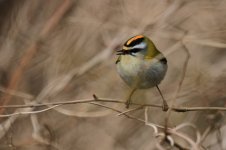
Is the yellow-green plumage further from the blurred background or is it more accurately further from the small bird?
the blurred background

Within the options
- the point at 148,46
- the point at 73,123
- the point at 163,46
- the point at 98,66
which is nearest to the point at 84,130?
the point at 73,123

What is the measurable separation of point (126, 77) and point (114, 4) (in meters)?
2.17

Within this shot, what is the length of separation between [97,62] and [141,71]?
4.22ft

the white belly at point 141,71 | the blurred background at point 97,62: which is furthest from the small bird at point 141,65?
the blurred background at point 97,62

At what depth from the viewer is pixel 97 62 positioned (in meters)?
5.35

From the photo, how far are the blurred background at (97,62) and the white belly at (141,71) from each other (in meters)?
0.75

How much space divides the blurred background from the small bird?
2.21 feet

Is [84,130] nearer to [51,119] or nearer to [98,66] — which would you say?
[51,119]

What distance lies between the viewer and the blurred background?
5234mm

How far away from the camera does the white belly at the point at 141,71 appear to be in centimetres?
405

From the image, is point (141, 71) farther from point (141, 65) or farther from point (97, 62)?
point (97, 62)

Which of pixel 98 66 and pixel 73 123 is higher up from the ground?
pixel 98 66

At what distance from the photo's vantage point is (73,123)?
5.93 meters

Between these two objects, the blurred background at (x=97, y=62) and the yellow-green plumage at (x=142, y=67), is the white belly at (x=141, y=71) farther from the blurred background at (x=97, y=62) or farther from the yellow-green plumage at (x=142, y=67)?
the blurred background at (x=97, y=62)
